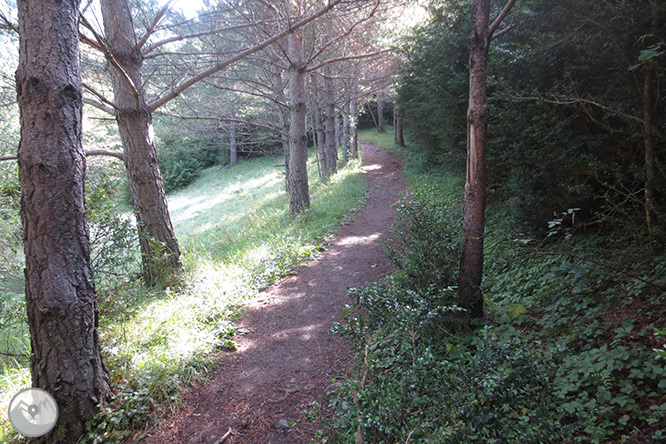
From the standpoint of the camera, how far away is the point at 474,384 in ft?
6.86

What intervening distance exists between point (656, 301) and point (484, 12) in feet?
9.50

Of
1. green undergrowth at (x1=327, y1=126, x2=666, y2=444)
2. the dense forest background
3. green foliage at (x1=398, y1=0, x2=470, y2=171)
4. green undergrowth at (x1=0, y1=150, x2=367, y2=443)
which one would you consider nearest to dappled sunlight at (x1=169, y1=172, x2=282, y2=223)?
green undergrowth at (x1=0, y1=150, x2=367, y2=443)

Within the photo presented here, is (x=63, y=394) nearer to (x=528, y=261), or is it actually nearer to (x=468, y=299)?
(x=468, y=299)

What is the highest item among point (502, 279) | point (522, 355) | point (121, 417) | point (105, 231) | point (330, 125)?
point (330, 125)

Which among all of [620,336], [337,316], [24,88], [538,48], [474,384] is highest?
[538,48]

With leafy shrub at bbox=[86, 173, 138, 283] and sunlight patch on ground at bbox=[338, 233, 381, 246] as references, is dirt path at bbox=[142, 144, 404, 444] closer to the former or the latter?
sunlight patch on ground at bbox=[338, 233, 381, 246]

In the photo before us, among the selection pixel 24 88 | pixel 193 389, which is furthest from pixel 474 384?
pixel 24 88

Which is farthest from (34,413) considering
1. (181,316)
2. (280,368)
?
(280,368)

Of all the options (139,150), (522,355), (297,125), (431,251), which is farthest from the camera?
(297,125)

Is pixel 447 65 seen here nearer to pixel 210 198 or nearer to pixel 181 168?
pixel 210 198

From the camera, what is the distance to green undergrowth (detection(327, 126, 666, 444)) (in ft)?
6.35

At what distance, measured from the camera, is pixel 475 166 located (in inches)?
130

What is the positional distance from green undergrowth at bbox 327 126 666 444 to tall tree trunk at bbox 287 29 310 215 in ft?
17.5

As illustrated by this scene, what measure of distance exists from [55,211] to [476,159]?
3.60 meters
